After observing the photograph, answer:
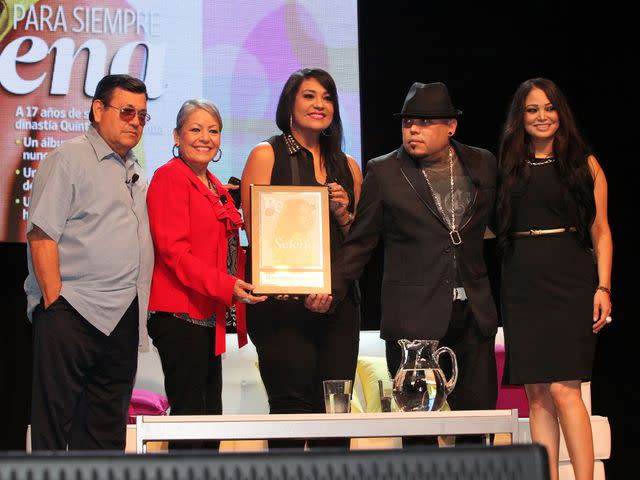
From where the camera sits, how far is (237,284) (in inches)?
103

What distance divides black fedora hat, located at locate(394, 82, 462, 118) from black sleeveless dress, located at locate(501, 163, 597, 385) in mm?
378

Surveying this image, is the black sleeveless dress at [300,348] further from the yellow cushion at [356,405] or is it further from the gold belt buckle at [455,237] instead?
the yellow cushion at [356,405]

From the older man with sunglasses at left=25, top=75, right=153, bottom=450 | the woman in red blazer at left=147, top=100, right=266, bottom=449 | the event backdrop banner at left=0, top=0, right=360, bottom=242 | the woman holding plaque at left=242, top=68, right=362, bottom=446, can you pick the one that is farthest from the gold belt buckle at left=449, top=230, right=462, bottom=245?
the event backdrop banner at left=0, top=0, right=360, bottom=242

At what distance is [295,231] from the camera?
2635 millimetres

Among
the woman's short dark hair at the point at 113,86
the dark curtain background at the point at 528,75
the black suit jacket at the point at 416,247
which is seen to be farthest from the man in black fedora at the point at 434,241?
the dark curtain background at the point at 528,75

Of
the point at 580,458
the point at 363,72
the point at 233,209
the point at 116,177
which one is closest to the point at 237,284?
the point at 233,209

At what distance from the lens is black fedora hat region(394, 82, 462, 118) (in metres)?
2.78

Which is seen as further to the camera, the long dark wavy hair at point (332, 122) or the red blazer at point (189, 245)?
the long dark wavy hair at point (332, 122)

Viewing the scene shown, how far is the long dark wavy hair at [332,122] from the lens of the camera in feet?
9.60

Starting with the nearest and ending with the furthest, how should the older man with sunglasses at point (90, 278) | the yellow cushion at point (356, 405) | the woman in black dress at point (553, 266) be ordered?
the older man with sunglasses at point (90, 278), the woman in black dress at point (553, 266), the yellow cushion at point (356, 405)

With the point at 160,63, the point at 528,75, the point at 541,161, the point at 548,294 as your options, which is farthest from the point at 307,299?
the point at 528,75

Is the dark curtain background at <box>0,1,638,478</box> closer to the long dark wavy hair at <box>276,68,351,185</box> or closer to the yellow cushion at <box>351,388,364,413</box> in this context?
the yellow cushion at <box>351,388,364,413</box>

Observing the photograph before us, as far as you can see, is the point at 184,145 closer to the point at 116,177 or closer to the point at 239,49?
the point at 116,177

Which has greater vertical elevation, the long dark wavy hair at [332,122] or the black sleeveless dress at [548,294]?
the long dark wavy hair at [332,122]
